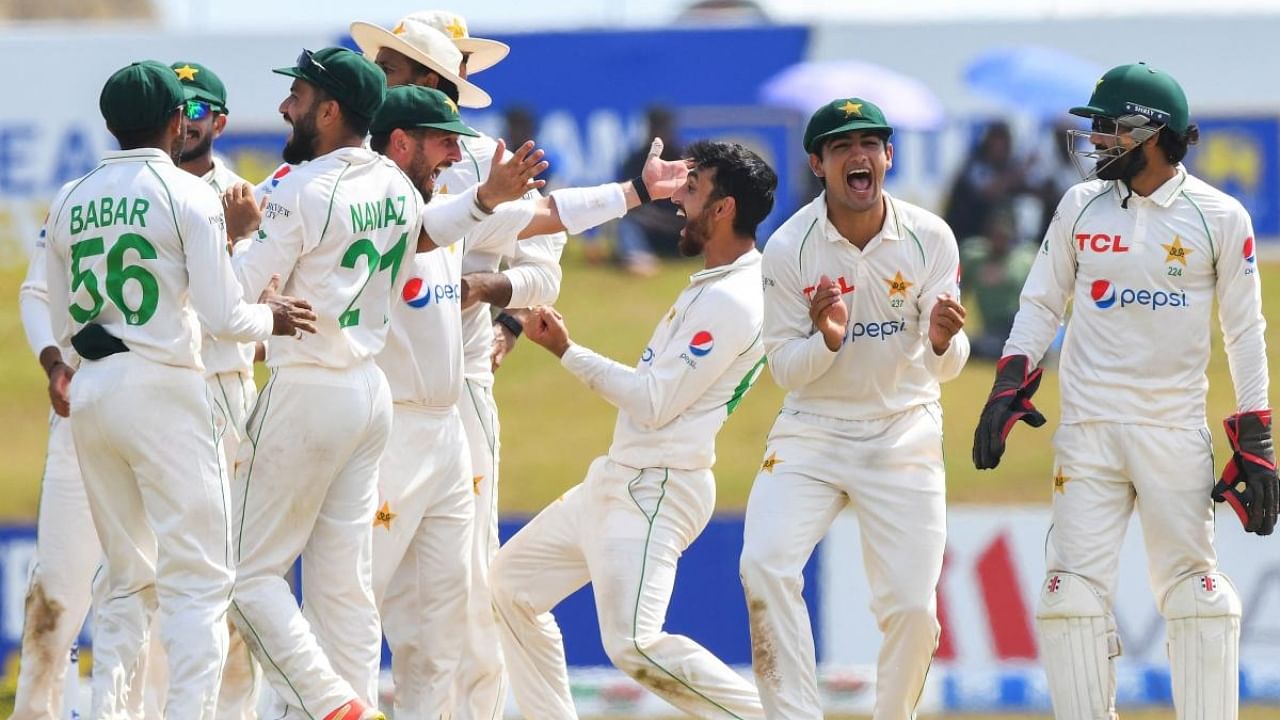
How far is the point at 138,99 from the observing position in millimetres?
6621

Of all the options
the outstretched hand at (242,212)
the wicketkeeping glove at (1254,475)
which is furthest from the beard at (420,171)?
the wicketkeeping glove at (1254,475)

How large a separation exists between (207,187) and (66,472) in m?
1.85

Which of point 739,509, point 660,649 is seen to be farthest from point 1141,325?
point 739,509

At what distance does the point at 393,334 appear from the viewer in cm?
748

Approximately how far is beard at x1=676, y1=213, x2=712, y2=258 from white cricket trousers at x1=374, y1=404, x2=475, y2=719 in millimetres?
1063

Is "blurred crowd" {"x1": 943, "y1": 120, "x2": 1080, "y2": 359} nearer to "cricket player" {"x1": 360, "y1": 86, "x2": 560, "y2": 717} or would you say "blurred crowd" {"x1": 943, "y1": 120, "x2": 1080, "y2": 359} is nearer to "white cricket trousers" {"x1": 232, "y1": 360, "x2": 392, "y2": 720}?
"cricket player" {"x1": 360, "y1": 86, "x2": 560, "y2": 717}

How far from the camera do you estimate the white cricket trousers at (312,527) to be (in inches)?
269

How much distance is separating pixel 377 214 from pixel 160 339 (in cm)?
85

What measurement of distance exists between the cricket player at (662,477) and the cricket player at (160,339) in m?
1.45

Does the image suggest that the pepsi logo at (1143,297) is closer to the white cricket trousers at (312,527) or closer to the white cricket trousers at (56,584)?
the white cricket trousers at (312,527)

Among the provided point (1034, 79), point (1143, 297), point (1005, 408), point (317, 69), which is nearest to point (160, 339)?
point (317, 69)

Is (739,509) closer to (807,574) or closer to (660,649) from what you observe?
(807,574)

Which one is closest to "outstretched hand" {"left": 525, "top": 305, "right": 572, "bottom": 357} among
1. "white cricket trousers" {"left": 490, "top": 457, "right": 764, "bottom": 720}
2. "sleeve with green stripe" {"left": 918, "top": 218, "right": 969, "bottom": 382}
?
"white cricket trousers" {"left": 490, "top": 457, "right": 764, "bottom": 720}

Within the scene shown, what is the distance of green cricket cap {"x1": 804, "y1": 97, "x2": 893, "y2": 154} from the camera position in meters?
7.35
